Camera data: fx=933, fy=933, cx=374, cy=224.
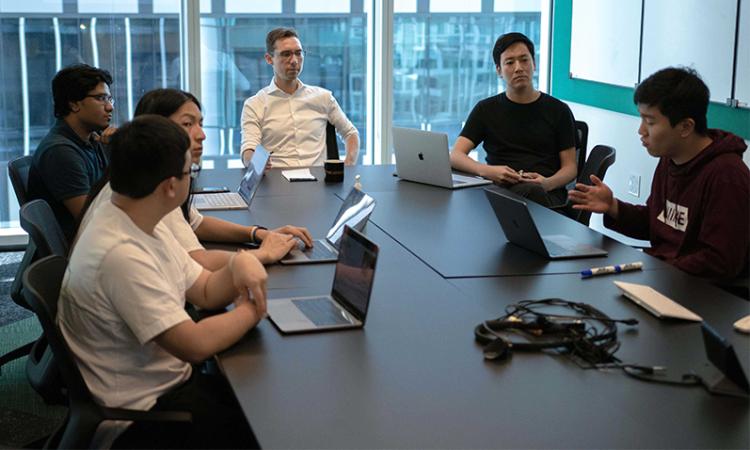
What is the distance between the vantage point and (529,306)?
8.02 feet

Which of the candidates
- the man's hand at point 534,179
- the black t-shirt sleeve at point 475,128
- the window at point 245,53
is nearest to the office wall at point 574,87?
the window at point 245,53

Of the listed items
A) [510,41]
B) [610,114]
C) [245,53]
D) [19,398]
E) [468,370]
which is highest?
[510,41]

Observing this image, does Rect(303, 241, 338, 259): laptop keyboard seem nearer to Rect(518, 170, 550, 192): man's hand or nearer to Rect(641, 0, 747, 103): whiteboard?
Rect(518, 170, 550, 192): man's hand

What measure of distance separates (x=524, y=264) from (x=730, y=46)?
2512mm

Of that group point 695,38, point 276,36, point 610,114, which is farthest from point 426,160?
point 610,114

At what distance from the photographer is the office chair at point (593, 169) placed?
4.29 metres

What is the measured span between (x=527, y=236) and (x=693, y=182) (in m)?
0.62

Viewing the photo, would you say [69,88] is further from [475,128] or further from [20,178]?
[475,128]

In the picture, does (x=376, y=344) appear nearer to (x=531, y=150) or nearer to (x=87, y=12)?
(x=531, y=150)

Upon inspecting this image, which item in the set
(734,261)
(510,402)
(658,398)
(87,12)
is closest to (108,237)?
(510,402)

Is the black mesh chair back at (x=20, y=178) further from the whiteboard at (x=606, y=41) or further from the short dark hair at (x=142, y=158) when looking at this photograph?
Result: the whiteboard at (x=606, y=41)

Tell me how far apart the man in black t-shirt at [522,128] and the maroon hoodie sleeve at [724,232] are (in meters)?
1.66

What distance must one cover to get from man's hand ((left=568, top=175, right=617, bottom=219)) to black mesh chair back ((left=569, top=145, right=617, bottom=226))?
737mm

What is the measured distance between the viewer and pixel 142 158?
208 centimetres
